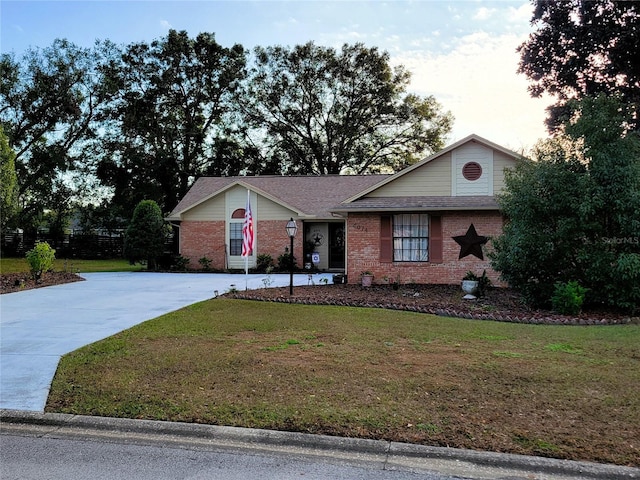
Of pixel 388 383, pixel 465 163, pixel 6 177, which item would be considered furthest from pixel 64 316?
pixel 465 163

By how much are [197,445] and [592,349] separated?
5.57 m

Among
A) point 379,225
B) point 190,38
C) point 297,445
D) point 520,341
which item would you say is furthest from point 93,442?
point 190,38

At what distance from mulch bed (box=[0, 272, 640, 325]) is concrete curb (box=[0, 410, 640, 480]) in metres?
6.33

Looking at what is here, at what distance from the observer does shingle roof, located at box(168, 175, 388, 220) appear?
22281 mm

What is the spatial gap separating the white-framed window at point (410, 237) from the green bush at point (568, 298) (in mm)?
5355

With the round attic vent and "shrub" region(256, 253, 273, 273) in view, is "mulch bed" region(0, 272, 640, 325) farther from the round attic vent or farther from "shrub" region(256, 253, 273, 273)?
"shrub" region(256, 253, 273, 273)

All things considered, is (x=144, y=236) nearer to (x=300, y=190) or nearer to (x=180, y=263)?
(x=180, y=263)

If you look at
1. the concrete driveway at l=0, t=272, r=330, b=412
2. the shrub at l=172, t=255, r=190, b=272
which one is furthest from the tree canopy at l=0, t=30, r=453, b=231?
the concrete driveway at l=0, t=272, r=330, b=412

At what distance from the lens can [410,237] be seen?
50.8 ft

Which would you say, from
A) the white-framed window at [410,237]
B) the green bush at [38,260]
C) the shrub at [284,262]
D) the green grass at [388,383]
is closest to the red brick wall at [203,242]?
the shrub at [284,262]

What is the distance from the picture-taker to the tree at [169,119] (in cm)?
3559

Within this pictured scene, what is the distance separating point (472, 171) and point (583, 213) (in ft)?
18.4

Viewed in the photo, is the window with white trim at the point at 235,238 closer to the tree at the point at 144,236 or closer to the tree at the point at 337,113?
the tree at the point at 144,236

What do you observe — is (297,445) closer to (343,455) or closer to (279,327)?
(343,455)
